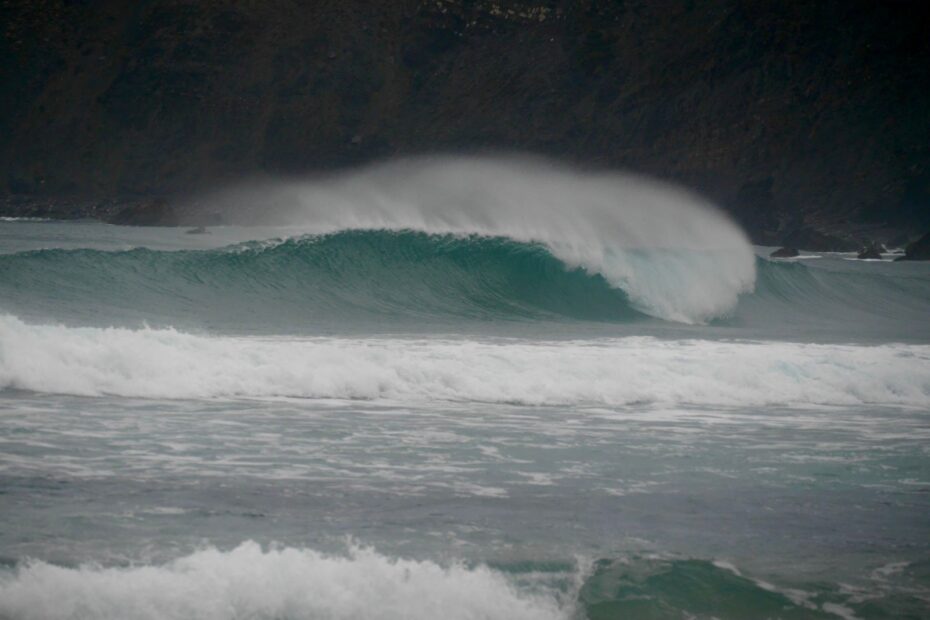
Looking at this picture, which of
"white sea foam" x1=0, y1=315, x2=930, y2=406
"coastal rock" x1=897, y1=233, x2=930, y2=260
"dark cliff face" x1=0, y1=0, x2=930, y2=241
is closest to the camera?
"white sea foam" x1=0, y1=315, x2=930, y2=406

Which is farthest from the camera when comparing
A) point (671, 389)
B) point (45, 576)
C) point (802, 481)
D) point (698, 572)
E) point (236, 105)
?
point (236, 105)

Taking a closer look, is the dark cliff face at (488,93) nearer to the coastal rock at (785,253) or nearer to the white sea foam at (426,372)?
the coastal rock at (785,253)

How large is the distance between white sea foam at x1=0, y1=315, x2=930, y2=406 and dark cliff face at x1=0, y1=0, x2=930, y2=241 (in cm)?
4989

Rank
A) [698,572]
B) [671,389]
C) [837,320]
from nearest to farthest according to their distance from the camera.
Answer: [698,572]
[671,389]
[837,320]

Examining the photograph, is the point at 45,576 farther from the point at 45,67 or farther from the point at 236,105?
the point at 45,67

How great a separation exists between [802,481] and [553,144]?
217 feet

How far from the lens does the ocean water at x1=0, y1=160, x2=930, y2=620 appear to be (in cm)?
552

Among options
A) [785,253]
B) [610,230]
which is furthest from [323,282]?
[785,253]

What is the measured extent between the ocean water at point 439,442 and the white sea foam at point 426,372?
37mm

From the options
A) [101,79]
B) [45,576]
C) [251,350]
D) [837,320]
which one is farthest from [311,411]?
[101,79]

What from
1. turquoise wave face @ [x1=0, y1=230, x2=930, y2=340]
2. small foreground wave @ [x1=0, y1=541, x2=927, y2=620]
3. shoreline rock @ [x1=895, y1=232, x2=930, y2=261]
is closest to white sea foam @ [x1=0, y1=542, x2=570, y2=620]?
small foreground wave @ [x1=0, y1=541, x2=927, y2=620]

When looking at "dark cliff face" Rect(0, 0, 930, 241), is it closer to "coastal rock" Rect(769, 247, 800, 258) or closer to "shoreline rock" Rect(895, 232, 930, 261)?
"shoreline rock" Rect(895, 232, 930, 261)

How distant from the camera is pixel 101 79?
86562mm

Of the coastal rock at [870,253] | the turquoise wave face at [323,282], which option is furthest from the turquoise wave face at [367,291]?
the coastal rock at [870,253]
